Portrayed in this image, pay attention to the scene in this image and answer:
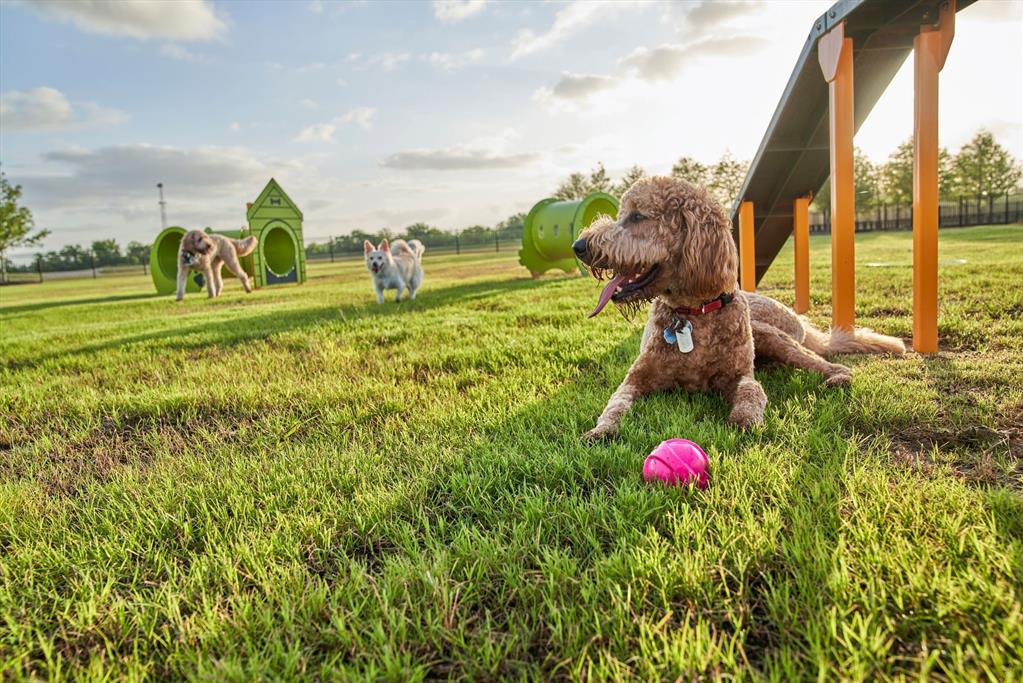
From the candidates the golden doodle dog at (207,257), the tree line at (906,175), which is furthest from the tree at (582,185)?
the golden doodle dog at (207,257)

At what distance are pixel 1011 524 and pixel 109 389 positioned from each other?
18.7ft

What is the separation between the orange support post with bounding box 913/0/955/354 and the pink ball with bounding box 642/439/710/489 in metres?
3.30

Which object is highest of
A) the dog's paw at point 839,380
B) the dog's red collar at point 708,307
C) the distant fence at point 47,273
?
the distant fence at point 47,273

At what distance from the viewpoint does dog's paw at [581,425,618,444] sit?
2.88 m

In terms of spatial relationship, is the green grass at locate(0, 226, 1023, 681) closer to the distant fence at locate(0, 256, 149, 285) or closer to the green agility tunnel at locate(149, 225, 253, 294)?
the green agility tunnel at locate(149, 225, 253, 294)

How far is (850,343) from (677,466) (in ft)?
10.3

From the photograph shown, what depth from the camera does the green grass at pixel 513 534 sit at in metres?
1.50

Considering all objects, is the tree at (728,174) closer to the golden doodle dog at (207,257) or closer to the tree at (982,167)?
the tree at (982,167)

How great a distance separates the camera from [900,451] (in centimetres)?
264

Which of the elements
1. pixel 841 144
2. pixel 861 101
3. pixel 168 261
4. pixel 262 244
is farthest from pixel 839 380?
pixel 168 261

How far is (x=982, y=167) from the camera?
110 feet

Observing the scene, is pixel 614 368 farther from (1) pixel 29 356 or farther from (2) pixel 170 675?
(1) pixel 29 356

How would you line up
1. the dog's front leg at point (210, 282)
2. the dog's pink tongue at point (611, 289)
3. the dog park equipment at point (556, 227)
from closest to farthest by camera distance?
the dog's pink tongue at point (611, 289)
the dog park equipment at point (556, 227)
the dog's front leg at point (210, 282)

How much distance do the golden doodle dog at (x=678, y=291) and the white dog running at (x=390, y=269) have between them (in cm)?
783
